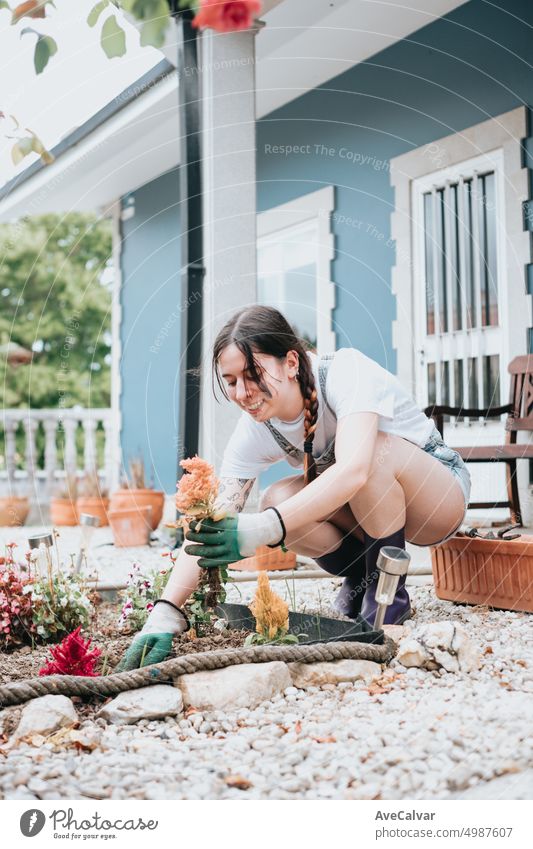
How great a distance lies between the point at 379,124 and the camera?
4.88m

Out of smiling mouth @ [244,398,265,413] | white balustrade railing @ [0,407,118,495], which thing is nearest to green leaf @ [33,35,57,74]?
smiling mouth @ [244,398,265,413]

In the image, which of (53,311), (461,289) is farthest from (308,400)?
(53,311)

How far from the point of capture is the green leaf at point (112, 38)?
1374 mm

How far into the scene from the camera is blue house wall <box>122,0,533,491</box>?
4.13 m

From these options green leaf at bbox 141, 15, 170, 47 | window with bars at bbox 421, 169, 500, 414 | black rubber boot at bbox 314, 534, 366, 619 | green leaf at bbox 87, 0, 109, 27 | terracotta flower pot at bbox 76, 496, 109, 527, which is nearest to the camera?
green leaf at bbox 141, 15, 170, 47

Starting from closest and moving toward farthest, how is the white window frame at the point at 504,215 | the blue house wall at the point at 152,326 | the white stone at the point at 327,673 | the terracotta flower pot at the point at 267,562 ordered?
the white stone at the point at 327,673, the terracotta flower pot at the point at 267,562, the white window frame at the point at 504,215, the blue house wall at the point at 152,326

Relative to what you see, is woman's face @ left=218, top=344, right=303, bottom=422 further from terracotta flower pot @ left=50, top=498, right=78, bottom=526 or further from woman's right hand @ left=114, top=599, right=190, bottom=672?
terracotta flower pot @ left=50, top=498, right=78, bottom=526

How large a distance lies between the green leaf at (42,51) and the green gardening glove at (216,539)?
2.93 feet

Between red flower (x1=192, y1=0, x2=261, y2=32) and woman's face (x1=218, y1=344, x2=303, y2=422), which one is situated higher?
red flower (x1=192, y1=0, x2=261, y2=32)

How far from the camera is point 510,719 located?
1483mm

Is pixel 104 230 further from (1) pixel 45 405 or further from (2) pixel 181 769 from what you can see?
(2) pixel 181 769

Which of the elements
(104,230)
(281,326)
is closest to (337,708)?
(281,326)

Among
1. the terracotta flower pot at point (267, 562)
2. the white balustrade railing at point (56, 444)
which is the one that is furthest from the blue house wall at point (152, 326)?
the terracotta flower pot at point (267, 562)

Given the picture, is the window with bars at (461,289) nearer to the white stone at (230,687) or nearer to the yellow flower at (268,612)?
the yellow flower at (268,612)
